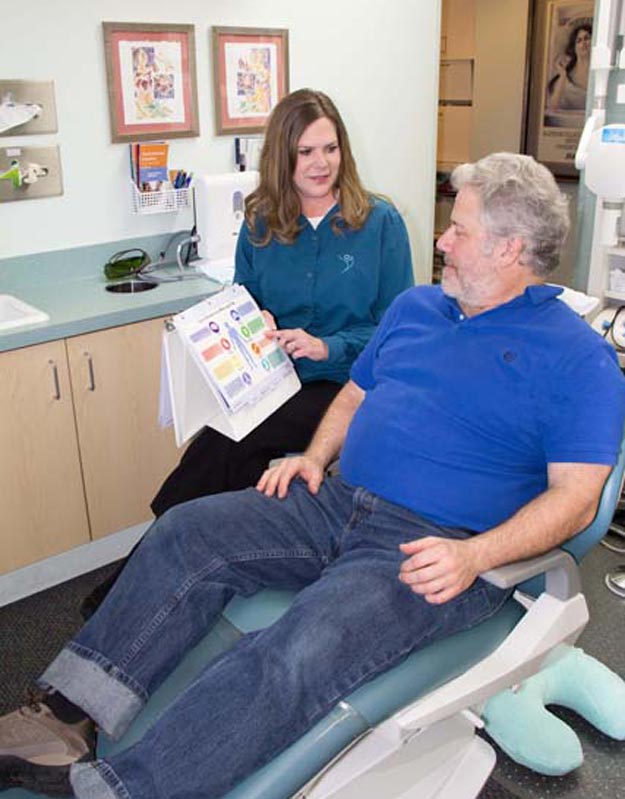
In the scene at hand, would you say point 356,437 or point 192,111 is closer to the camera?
point 356,437

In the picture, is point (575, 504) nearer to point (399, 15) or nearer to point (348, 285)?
point (348, 285)

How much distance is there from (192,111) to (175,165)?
0.62 feet

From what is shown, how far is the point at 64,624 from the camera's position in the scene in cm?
237

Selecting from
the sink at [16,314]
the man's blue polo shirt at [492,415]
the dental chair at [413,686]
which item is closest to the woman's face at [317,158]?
the man's blue polo shirt at [492,415]

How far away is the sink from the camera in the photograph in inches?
87.2

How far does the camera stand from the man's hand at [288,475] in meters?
1.67

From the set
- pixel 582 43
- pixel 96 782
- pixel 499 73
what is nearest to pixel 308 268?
pixel 96 782

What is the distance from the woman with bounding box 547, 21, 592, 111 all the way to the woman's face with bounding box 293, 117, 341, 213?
331 centimetres

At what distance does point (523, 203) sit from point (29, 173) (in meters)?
1.61

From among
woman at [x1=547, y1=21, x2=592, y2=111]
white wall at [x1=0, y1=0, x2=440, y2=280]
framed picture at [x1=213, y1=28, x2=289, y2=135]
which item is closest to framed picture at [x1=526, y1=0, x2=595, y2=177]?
woman at [x1=547, y1=21, x2=592, y2=111]

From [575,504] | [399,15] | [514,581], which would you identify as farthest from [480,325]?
[399,15]

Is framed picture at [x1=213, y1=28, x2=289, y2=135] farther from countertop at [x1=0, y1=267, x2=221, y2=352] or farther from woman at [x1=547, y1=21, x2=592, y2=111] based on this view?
woman at [x1=547, y1=21, x2=592, y2=111]

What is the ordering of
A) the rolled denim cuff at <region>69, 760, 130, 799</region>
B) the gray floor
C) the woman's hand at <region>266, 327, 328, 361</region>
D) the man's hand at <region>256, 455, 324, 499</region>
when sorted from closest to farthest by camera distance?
1. the rolled denim cuff at <region>69, 760, 130, 799</region>
2. the man's hand at <region>256, 455, 324, 499</region>
3. the gray floor
4. the woman's hand at <region>266, 327, 328, 361</region>

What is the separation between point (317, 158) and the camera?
84.0 inches
